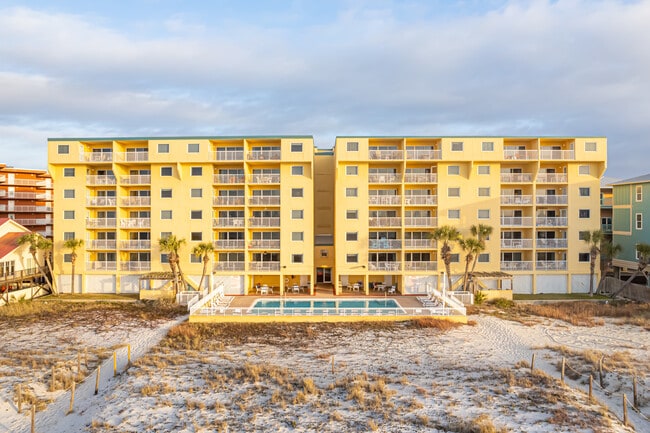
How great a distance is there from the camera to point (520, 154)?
36.2 meters

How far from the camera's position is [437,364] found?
19719mm

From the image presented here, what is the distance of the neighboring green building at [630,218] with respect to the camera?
36.7 meters

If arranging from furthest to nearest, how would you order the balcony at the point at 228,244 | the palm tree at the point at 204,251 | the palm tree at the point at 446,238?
the balcony at the point at 228,244 < the palm tree at the point at 204,251 < the palm tree at the point at 446,238

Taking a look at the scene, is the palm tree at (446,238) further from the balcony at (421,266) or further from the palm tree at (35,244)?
the palm tree at (35,244)

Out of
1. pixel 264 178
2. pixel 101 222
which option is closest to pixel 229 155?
pixel 264 178

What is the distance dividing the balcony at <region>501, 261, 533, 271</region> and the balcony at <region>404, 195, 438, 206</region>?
8.45m

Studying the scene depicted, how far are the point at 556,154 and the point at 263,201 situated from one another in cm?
2652

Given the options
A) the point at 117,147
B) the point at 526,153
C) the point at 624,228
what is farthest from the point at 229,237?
the point at 624,228

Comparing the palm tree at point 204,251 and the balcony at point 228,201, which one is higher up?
the balcony at point 228,201

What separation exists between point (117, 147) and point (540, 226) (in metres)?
38.9

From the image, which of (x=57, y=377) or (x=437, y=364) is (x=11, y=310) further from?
(x=437, y=364)

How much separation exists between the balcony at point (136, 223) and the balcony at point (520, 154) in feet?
107

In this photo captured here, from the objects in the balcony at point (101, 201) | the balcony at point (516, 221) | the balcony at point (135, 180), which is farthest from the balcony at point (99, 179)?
the balcony at point (516, 221)

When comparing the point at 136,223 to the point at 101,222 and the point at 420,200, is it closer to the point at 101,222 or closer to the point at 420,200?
the point at 101,222
